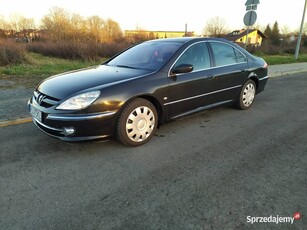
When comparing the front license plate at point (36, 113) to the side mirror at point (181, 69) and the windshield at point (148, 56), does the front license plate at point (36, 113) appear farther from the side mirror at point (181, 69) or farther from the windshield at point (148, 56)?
the side mirror at point (181, 69)

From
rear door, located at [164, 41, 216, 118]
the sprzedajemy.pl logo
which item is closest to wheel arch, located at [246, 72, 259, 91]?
rear door, located at [164, 41, 216, 118]

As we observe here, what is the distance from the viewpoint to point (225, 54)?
462 cm

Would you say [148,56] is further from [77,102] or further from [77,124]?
[77,124]

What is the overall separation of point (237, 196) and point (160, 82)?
1.89 meters

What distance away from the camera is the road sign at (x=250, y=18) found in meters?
8.94

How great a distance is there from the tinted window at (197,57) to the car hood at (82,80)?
73 centimetres

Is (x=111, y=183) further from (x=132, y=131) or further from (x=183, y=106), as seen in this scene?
(x=183, y=106)

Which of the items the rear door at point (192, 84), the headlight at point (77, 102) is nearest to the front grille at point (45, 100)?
the headlight at point (77, 102)

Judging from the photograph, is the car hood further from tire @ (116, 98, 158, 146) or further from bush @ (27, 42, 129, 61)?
bush @ (27, 42, 129, 61)

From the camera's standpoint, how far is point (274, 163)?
118 inches

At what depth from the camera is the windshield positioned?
3795 millimetres

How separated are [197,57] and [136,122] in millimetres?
1665

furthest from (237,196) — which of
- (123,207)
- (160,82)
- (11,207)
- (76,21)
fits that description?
(76,21)

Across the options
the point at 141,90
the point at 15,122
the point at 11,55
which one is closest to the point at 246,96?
the point at 141,90
